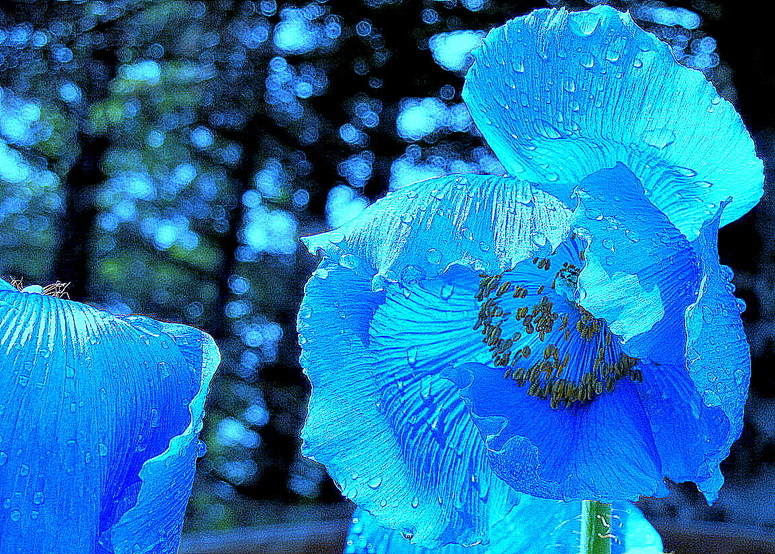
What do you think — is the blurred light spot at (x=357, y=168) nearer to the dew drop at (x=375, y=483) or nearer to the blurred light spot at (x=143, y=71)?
the blurred light spot at (x=143, y=71)

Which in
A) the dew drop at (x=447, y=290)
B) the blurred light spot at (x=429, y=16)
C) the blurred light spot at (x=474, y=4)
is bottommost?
the dew drop at (x=447, y=290)

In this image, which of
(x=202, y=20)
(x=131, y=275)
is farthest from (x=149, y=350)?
(x=131, y=275)

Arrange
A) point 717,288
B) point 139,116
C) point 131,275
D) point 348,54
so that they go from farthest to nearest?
1. point 131,275
2. point 139,116
3. point 348,54
4. point 717,288

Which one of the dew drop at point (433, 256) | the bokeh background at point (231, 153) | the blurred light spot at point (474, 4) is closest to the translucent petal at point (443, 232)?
the dew drop at point (433, 256)

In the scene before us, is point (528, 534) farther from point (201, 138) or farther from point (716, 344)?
point (201, 138)

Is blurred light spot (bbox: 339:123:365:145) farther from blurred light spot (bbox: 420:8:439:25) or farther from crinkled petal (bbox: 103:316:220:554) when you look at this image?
crinkled petal (bbox: 103:316:220:554)

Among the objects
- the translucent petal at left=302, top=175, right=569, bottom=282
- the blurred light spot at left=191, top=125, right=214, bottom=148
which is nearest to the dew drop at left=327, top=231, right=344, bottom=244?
the translucent petal at left=302, top=175, right=569, bottom=282

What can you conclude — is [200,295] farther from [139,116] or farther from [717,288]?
Result: [717,288]
